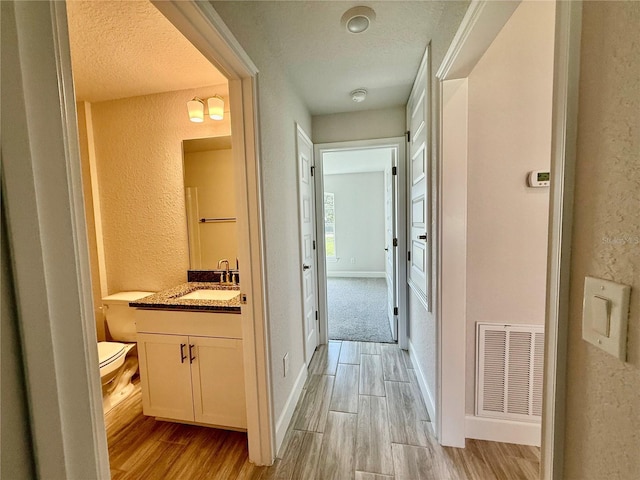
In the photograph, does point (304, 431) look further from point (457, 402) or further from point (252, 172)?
point (252, 172)

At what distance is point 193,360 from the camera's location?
1.62 meters

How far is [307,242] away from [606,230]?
2149 mm

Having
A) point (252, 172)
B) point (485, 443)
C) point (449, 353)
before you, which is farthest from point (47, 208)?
point (485, 443)

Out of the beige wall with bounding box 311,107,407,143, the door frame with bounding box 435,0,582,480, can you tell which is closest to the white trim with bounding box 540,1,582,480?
the door frame with bounding box 435,0,582,480

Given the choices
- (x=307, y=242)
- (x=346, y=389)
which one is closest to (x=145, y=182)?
(x=307, y=242)

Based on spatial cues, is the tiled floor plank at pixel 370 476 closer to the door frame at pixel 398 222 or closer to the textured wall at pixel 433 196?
the textured wall at pixel 433 196

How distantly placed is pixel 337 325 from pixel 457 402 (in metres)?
1.97

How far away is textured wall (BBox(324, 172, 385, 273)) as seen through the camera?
606 centimetres

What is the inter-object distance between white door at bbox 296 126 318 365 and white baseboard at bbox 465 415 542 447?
4.22 feet

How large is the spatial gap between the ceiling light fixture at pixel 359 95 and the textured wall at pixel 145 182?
109 cm

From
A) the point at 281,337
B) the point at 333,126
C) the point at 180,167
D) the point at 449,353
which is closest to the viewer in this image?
the point at 449,353

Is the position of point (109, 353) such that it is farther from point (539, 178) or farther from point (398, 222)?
point (539, 178)

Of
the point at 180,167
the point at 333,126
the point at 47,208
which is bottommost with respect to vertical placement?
the point at 47,208

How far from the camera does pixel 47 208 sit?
0.45 meters
